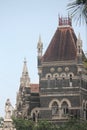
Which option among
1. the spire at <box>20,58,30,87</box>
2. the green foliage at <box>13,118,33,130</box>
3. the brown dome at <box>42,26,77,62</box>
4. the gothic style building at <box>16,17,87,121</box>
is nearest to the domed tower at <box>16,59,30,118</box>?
the spire at <box>20,58,30,87</box>

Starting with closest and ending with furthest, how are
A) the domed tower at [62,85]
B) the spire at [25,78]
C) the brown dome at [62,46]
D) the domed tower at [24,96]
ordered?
1. the domed tower at [62,85]
2. the brown dome at [62,46]
3. the domed tower at [24,96]
4. the spire at [25,78]

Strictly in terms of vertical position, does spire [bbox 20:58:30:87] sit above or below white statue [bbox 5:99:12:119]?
above

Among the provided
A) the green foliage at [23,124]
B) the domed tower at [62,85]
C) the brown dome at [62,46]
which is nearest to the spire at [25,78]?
the brown dome at [62,46]

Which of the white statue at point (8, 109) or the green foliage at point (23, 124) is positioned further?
the white statue at point (8, 109)

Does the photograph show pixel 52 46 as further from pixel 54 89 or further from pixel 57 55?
pixel 54 89

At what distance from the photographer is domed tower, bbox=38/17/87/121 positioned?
65688 mm

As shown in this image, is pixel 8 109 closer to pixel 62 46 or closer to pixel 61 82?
pixel 61 82

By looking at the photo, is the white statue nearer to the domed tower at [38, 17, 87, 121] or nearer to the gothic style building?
the gothic style building

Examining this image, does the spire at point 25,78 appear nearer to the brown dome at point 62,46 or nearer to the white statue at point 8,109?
the white statue at point 8,109

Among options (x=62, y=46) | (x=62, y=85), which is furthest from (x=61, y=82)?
(x=62, y=46)

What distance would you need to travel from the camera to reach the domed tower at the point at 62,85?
216 feet

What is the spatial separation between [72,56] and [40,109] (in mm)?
8399

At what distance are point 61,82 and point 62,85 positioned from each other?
426 millimetres

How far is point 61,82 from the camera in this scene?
2621 inches
